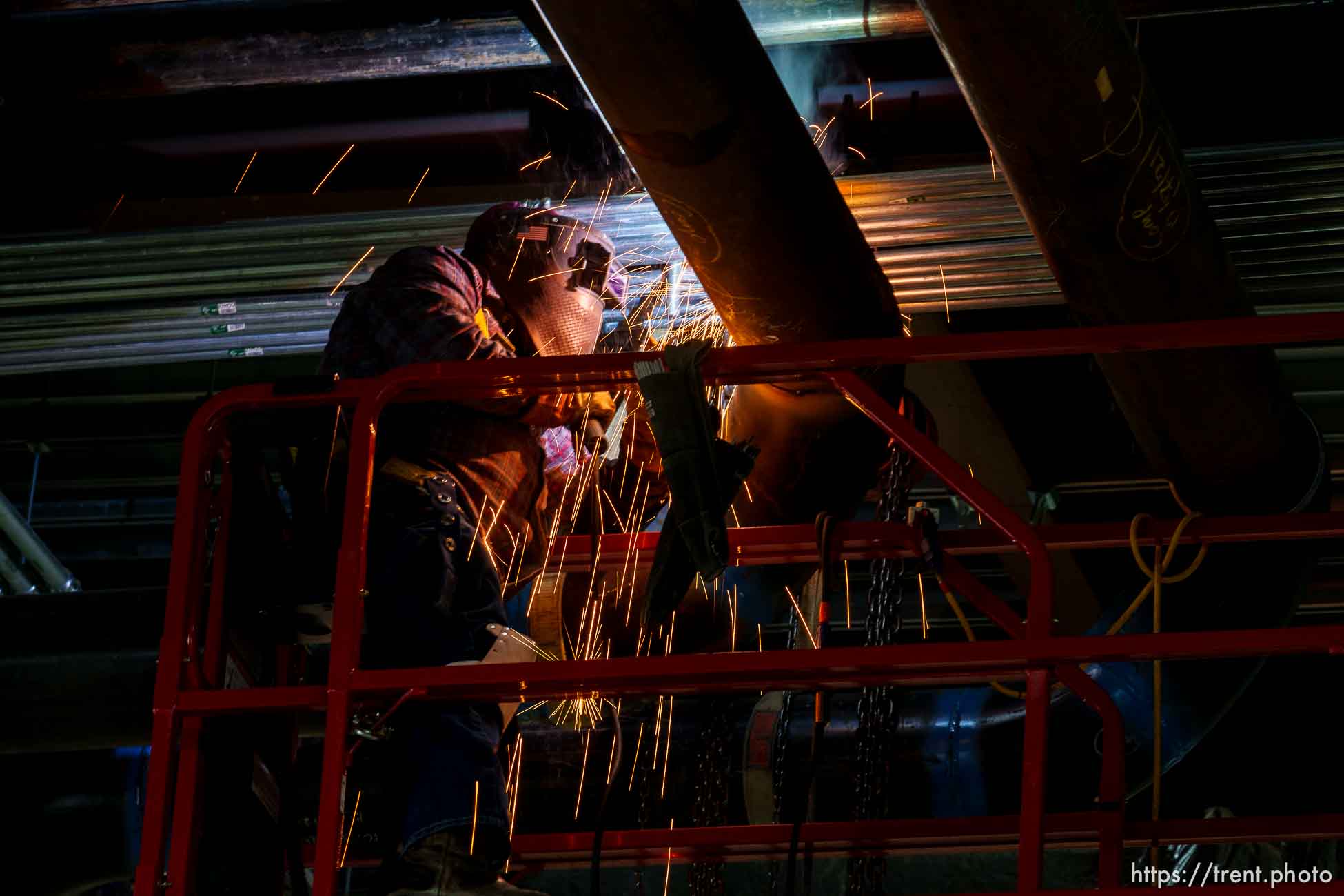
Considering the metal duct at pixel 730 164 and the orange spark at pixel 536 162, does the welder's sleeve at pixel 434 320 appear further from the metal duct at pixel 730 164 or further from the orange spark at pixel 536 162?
the orange spark at pixel 536 162

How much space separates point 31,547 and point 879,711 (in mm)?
4232

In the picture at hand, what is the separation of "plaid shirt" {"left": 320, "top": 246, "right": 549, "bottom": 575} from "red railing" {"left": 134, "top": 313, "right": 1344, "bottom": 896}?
0.49 meters

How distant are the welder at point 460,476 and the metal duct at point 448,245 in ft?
2.27

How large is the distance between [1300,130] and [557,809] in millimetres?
3241

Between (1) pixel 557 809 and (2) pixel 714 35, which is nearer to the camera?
(2) pixel 714 35

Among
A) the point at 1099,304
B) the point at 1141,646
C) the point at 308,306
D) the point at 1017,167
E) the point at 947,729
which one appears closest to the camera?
the point at 1141,646

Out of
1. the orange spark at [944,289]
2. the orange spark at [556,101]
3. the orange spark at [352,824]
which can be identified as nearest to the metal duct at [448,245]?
the orange spark at [944,289]

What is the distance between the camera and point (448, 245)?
5137 millimetres

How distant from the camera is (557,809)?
4.87 meters

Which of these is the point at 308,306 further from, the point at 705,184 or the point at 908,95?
the point at 705,184

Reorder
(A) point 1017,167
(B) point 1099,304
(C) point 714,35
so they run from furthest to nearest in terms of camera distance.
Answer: (B) point 1099,304 → (A) point 1017,167 → (C) point 714,35

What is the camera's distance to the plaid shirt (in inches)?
142

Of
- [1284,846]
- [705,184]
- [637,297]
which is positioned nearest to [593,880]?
[705,184]

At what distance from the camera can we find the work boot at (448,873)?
3.07 meters
